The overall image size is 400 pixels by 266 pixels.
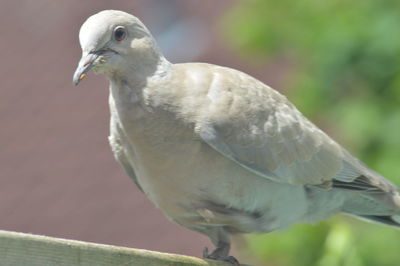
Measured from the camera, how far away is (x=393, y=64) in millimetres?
5895

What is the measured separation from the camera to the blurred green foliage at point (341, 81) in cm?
543

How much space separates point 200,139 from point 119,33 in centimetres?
55

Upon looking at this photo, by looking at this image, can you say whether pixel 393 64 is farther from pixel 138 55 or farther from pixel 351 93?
pixel 138 55

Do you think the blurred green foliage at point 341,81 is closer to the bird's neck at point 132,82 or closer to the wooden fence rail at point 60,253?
the bird's neck at point 132,82

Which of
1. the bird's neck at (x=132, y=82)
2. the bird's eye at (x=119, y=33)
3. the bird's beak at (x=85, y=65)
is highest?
the bird's eye at (x=119, y=33)

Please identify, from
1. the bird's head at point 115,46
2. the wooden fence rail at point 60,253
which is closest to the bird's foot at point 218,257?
the wooden fence rail at point 60,253

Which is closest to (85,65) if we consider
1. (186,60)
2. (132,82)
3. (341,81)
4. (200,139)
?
(132,82)

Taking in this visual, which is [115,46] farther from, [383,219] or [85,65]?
[383,219]

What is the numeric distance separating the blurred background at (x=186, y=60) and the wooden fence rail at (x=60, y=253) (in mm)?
1715

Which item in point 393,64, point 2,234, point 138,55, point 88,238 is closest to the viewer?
point 2,234

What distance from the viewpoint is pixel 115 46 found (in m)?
4.27

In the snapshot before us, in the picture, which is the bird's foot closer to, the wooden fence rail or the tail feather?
the wooden fence rail

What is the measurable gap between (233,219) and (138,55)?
2.67ft

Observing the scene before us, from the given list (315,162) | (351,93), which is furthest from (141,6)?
(315,162)
